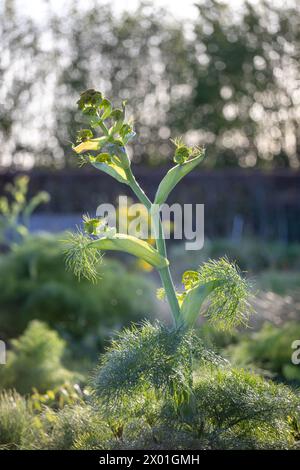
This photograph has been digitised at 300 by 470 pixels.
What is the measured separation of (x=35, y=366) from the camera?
15.5 feet

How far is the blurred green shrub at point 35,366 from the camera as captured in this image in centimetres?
464

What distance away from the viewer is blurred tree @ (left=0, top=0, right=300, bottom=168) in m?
19.0

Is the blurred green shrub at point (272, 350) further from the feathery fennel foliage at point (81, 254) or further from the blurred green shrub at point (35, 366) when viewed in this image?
the feathery fennel foliage at point (81, 254)

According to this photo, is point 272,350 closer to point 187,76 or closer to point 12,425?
point 12,425

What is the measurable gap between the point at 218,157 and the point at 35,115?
469 cm

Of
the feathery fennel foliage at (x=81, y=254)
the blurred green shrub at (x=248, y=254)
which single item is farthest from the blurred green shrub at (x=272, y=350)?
the blurred green shrub at (x=248, y=254)

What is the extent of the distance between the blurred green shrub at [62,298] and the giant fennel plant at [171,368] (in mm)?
4365

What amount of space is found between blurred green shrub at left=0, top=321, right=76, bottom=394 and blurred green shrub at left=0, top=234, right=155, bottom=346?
173 cm

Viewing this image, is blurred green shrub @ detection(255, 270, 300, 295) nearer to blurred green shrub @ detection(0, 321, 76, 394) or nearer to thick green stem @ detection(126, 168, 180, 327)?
blurred green shrub @ detection(0, 321, 76, 394)

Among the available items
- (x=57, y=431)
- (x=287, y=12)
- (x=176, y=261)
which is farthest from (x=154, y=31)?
(x=57, y=431)

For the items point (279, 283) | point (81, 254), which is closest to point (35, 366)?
point (81, 254)

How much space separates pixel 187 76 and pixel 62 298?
13.6 meters

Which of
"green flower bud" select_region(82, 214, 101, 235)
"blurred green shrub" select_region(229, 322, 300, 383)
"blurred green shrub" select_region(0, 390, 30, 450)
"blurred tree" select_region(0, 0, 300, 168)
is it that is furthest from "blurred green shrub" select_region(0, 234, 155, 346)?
"blurred tree" select_region(0, 0, 300, 168)

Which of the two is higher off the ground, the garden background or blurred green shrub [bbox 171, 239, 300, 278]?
the garden background
